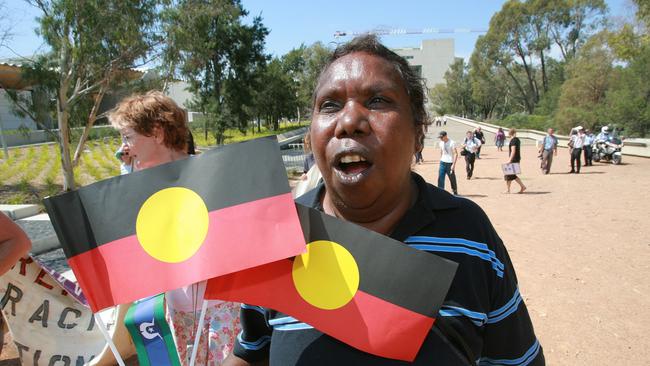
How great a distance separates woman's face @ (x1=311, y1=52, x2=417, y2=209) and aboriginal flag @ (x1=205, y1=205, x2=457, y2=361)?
16 cm

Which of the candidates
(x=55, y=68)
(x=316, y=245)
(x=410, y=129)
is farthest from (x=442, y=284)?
(x=55, y=68)

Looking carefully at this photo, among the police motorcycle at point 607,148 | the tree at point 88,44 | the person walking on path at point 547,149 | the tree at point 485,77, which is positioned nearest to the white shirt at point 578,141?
the person walking on path at point 547,149

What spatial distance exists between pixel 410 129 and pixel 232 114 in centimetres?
3129

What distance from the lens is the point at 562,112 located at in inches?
1305

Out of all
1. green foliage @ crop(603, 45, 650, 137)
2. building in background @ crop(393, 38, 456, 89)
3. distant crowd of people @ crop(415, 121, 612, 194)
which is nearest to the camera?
distant crowd of people @ crop(415, 121, 612, 194)

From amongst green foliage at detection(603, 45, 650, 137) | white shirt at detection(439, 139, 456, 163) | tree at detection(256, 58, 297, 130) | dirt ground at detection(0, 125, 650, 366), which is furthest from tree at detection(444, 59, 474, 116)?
white shirt at detection(439, 139, 456, 163)

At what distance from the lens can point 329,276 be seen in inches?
47.2

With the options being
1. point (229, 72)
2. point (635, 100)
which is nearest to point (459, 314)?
point (635, 100)

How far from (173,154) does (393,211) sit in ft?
5.31

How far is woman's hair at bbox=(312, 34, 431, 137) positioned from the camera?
55.8 inches

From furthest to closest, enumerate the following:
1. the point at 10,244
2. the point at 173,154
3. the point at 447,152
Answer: the point at 447,152
the point at 173,154
the point at 10,244

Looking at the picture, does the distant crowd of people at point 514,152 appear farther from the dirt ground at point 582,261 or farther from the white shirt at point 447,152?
the dirt ground at point 582,261

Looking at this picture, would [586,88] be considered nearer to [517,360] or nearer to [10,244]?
[517,360]

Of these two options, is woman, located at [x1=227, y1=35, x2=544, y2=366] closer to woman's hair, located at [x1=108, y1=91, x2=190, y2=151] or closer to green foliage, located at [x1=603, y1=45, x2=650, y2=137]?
woman's hair, located at [x1=108, y1=91, x2=190, y2=151]
